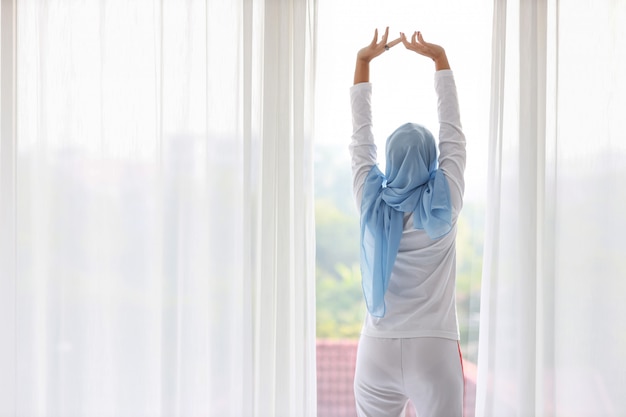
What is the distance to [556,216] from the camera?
213 cm

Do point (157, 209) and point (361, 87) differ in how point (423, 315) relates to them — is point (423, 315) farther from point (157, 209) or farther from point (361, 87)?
point (157, 209)

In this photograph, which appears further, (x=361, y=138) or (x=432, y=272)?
(x=361, y=138)

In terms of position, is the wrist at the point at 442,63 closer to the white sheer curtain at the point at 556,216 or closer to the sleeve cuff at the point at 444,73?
the sleeve cuff at the point at 444,73

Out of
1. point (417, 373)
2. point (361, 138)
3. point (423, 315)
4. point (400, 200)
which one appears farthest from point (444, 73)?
point (417, 373)

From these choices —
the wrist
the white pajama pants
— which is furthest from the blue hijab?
the wrist

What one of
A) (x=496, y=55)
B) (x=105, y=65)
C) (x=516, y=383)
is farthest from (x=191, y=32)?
(x=516, y=383)

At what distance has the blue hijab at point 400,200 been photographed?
169cm

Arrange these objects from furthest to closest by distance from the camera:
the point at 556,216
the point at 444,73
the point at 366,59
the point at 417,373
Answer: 1. the point at 556,216
2. the point at 366,59
3. the point at 444,73
4. the point at 417,373

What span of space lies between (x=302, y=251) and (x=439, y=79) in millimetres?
737

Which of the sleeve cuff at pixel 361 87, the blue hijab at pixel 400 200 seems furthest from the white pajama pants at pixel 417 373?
the sleeve cuff at pixel 361 87

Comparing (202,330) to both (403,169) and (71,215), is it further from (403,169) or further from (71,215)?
(403,169)

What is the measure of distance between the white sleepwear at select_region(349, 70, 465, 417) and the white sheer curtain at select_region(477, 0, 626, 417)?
392 mm

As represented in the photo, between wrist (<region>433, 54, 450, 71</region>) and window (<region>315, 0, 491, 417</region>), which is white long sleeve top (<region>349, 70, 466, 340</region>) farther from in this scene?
window (<region>315, 0, 491, 417</region>)

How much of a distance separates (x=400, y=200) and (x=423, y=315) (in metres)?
0.34
